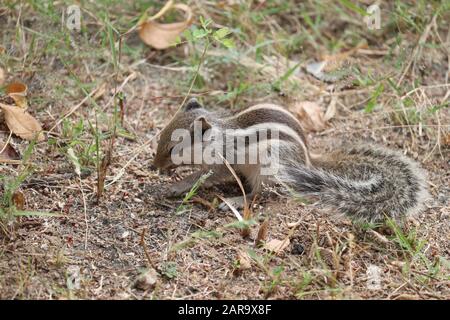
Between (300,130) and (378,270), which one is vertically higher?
(300,130)

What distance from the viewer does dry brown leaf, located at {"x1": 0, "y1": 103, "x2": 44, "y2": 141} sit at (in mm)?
3752

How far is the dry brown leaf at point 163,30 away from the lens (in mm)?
4695

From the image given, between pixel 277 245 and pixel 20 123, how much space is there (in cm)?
181

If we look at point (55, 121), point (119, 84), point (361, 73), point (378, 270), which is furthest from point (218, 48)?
point (378, 270)

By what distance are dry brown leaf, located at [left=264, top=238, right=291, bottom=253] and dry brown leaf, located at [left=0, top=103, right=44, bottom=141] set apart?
161cm

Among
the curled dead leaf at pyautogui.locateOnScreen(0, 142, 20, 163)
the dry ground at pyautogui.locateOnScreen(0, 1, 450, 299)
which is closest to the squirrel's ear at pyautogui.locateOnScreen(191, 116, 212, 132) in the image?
the dry ground at pyautogui.locateOnScreen(0, 1, 450, 299)

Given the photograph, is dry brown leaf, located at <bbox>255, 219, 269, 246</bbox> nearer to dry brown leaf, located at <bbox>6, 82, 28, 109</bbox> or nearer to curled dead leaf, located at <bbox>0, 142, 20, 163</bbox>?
curled dead leaf, located at <bbox>0, 142, 20, 163</bbox>

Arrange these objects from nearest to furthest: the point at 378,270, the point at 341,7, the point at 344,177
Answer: the point at 378,270, the point at 344,177, the point at 341,7

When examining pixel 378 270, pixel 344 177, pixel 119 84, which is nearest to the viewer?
pixel 378 270

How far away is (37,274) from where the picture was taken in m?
2.88

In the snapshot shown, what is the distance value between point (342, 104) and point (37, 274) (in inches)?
108

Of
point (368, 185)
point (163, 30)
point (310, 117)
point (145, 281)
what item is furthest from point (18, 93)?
point (368, 185)
